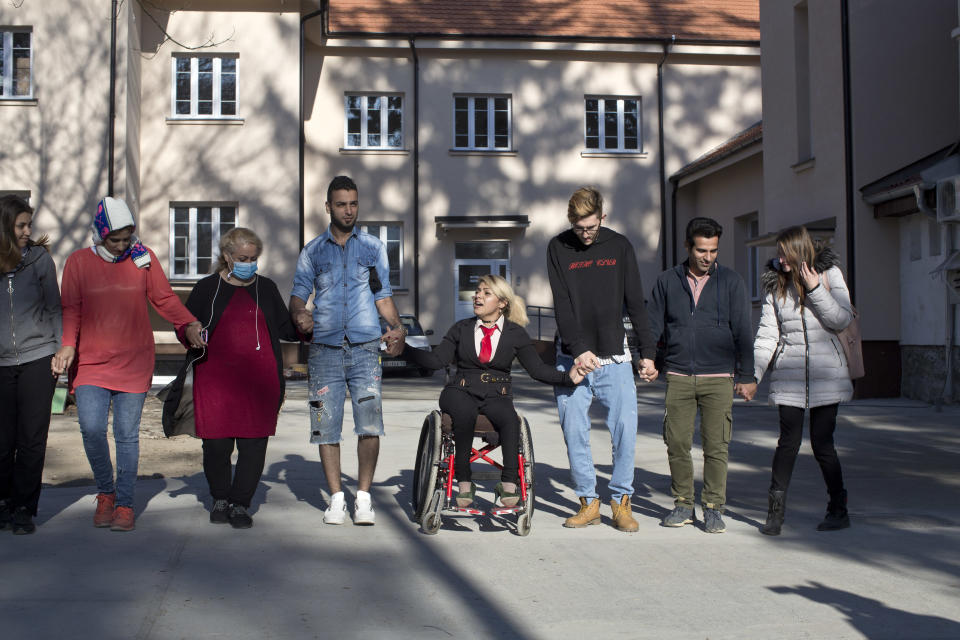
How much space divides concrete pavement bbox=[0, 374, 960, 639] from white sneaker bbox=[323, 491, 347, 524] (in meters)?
0.08

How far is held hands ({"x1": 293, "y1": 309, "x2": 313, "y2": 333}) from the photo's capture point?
5.99 meters

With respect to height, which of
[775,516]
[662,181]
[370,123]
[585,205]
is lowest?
[775,516]

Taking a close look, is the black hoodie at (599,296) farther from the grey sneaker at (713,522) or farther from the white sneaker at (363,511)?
the white sneaker at (363,511)

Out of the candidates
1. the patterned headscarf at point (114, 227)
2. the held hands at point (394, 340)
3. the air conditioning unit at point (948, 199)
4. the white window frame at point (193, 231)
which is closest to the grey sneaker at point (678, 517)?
the held hands at point (394, 340)

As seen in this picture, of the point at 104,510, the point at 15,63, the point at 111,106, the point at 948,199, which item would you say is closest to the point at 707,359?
the point at 104,510

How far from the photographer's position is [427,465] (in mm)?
6039

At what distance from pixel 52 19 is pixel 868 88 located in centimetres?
1586

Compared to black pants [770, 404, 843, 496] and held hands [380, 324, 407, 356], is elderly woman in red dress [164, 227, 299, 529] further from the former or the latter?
black pants [770, 404, 843, 496]

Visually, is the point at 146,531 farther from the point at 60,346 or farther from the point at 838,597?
the point at 838,597

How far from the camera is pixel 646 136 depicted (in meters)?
26.3

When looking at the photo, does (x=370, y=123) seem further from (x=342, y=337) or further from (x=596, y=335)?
(x=596, y=335)

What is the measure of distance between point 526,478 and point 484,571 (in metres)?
0.96

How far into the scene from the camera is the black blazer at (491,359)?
19.9ft

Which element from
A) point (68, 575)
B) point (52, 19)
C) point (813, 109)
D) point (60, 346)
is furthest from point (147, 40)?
point (68, 575)
